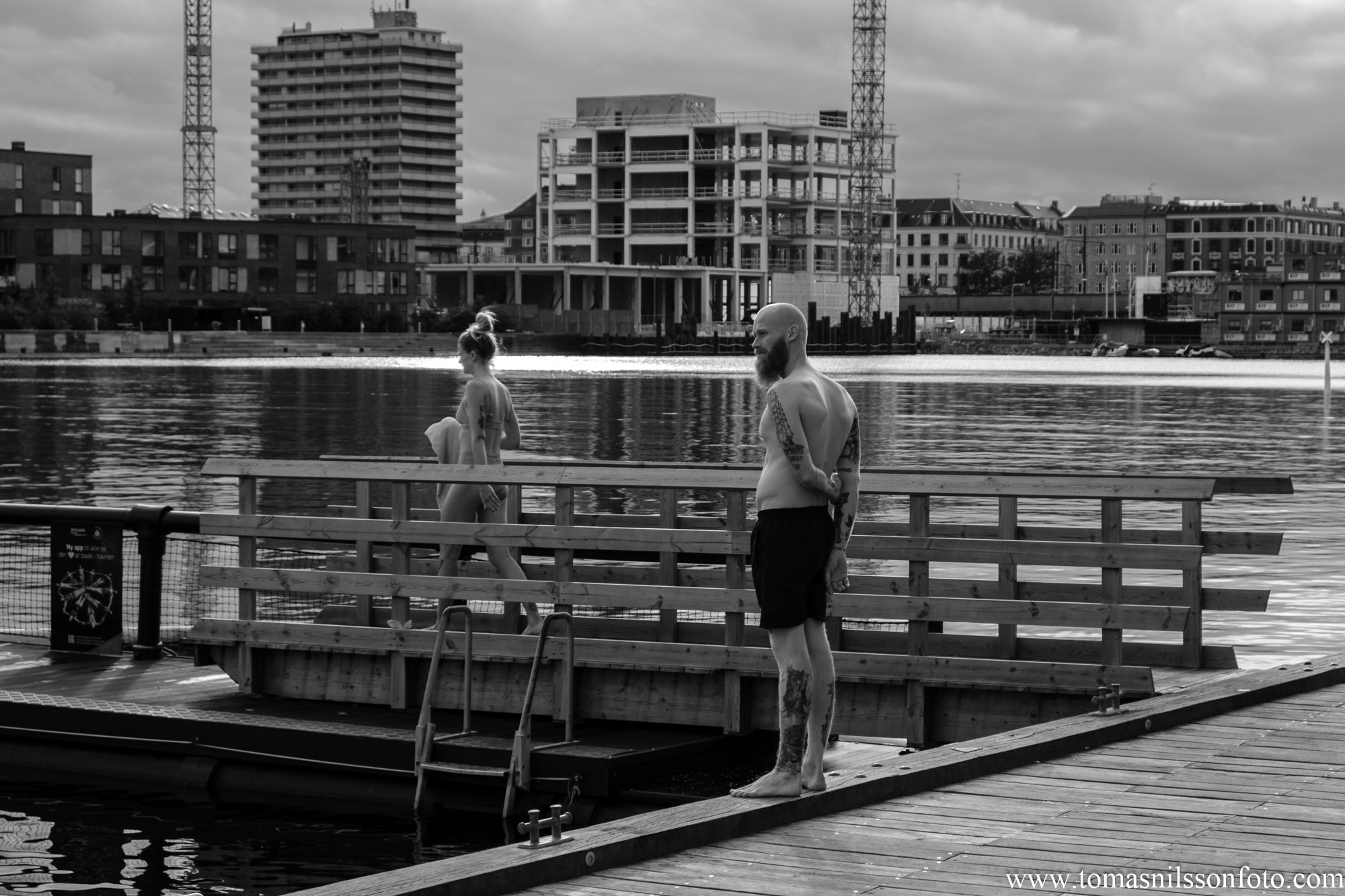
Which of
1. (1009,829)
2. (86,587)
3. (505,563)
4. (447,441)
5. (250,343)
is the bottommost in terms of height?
(1009,829)

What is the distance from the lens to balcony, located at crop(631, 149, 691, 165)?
15275cm

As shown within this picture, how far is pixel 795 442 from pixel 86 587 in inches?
293

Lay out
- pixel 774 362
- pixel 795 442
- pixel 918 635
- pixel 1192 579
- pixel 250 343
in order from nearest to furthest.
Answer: pixel 795 442 < pixel 774 362 < pixel 1192 579 < pixel 918 635 < pixel 250 343

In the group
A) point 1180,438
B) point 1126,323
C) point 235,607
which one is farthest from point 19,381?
point 1126,323

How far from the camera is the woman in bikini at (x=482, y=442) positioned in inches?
445

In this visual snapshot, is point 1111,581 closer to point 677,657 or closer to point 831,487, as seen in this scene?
point 677,657

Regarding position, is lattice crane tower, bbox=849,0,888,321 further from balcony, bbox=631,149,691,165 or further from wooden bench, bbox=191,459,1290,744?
wooden bench, bbox=191,459,1290,744

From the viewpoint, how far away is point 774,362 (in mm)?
7371

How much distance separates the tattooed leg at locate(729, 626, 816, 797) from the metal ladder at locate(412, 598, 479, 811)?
9.02 ft

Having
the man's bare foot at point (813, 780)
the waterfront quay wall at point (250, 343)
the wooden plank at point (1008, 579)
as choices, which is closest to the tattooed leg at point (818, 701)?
the man's bare foot at point (813, 780)

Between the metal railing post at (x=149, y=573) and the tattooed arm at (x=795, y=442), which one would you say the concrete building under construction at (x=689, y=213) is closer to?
the metal railing post at (x=149, y=573)

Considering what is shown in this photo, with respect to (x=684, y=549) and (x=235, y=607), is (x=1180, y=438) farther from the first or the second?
(x=684, y=549)

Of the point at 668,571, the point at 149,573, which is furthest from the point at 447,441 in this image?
the point at 149,573

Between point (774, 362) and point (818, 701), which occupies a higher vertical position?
point (774, 362)
